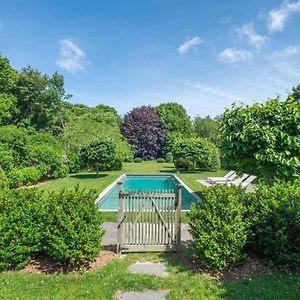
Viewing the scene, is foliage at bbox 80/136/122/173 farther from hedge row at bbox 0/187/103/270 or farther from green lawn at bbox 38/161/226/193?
hedge row at bbox 0/187/103/270

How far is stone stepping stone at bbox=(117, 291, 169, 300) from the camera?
453 centimetres

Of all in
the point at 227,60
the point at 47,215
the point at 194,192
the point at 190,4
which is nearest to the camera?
the point at 47,215

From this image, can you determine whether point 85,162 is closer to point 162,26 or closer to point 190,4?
point 162,26

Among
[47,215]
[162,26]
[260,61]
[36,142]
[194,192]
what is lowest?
[194,192]

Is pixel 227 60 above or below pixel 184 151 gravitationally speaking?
above

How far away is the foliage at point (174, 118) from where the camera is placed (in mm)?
50406

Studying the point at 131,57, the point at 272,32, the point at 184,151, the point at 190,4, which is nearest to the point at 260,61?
the point at 272,32

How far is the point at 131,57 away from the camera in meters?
13.9

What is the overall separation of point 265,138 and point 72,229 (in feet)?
14.7

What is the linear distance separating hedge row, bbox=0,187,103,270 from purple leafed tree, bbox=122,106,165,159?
3867 cm

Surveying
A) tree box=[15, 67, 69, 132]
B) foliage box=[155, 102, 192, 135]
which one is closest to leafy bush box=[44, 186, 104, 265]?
tree box=[15, 67, 69, 132]

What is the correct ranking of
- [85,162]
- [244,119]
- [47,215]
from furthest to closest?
[85,162] → [244,119] → [47,215]

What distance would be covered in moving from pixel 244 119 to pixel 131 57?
8125mm

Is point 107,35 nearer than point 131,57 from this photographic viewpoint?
Yes
